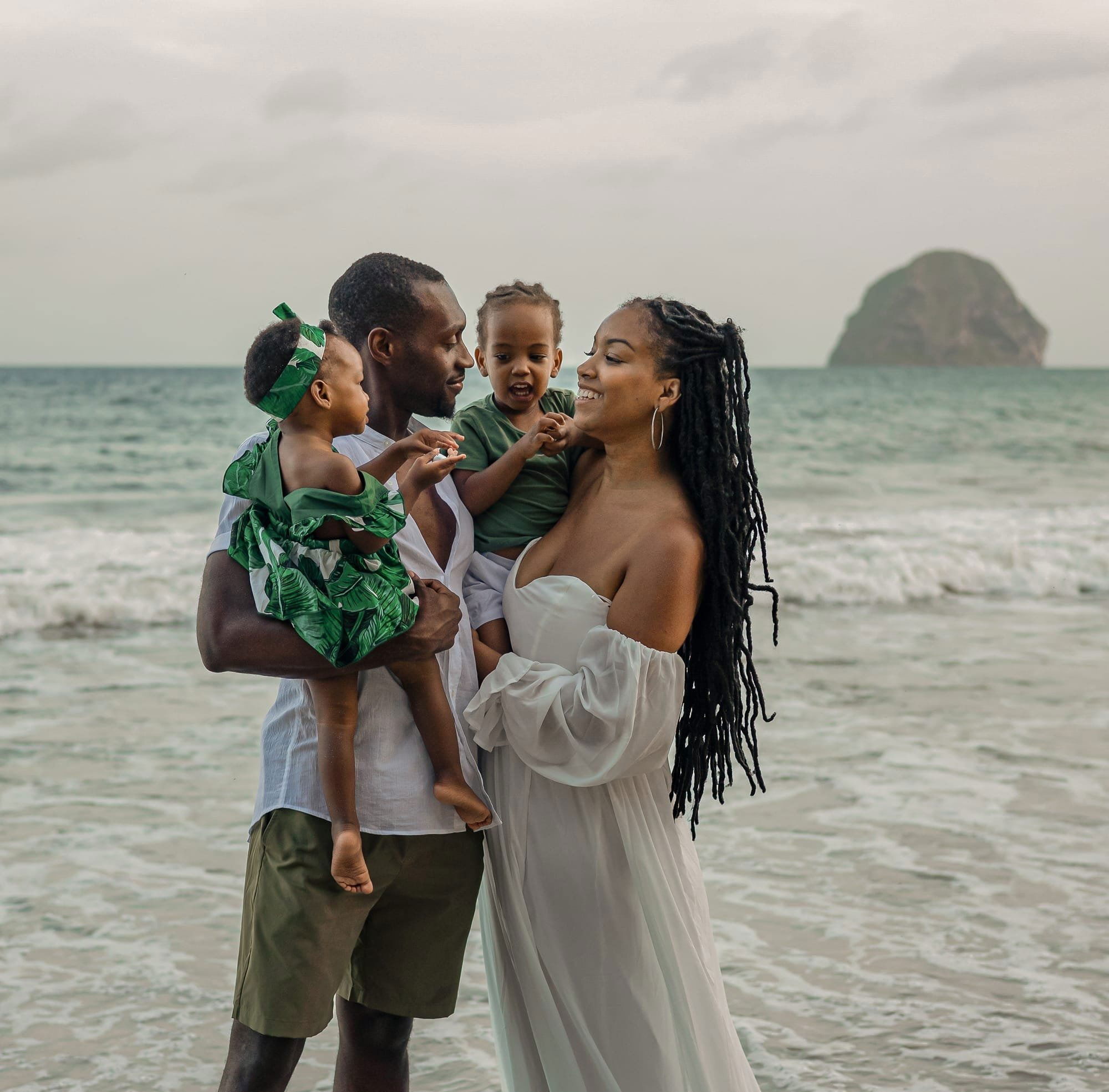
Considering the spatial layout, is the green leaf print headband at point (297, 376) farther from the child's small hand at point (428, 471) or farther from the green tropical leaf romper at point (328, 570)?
the child's small hand at point (428, 471)

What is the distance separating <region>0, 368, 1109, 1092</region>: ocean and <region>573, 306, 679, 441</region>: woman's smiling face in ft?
6.68

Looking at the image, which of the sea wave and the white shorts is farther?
the sea wave

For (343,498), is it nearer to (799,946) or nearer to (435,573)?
(435,573)

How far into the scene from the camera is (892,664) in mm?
8281

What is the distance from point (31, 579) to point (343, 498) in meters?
9.32

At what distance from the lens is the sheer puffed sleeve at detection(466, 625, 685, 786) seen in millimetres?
2381

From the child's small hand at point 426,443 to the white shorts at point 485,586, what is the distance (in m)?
0.38

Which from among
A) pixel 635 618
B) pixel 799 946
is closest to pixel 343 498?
pixel 635 618

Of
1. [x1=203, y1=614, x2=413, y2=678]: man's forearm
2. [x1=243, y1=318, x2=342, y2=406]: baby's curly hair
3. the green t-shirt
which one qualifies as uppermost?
[x1=243, y1=318, x2=342, y2=406]: baby's curly hair

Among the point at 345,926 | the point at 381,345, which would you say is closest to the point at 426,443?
the point at 381,345

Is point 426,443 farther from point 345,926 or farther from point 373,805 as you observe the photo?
point 345,926

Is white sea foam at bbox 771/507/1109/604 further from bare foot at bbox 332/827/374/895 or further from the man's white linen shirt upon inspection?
bare foot at bbox 332/827/374/895

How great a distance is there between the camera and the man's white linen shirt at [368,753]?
229 centimetres

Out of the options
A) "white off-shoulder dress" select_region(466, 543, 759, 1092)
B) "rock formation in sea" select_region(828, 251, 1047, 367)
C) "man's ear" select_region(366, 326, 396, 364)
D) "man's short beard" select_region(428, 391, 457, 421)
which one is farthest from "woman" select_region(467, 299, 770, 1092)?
"rock formation in sea" select_region(828, 251, 1047, 367)
